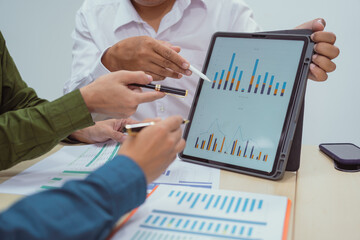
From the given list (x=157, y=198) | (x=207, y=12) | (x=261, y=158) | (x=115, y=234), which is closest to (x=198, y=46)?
(x=207, y=12)

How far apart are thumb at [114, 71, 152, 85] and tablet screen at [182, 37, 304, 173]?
177 mm

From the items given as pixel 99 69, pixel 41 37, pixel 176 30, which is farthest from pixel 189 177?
pixel 41 37

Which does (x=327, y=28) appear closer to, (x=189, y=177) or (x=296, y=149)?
(x=296, y=149)

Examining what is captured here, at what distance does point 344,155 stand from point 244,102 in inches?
11.2

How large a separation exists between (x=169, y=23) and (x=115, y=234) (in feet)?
2.88

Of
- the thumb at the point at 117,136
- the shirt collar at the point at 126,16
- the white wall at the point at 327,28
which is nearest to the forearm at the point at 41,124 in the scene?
the thumb at the point at 117,136

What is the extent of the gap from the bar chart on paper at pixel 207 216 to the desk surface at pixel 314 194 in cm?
4

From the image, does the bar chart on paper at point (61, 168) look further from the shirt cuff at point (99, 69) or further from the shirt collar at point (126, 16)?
the shirt collar at point (126, 16)

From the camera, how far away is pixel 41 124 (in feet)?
2.45

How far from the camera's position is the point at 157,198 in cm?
63

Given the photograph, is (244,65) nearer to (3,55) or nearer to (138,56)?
(138,56)

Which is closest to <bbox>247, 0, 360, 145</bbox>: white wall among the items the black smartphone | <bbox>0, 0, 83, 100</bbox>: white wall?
the black smartphone

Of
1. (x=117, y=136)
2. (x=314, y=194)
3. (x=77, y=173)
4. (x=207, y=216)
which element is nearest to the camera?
(x=207, y=216)

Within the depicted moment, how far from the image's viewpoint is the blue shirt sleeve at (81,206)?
1.25 ft
